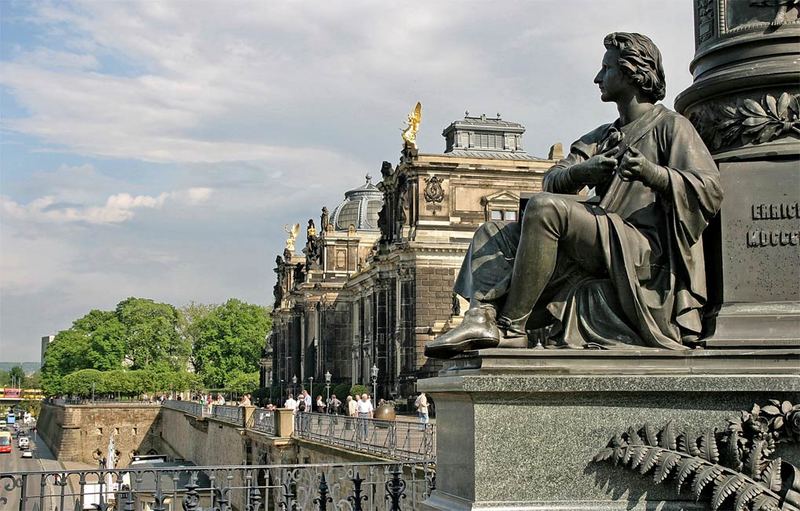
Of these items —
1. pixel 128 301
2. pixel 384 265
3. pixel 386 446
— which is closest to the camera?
pixel 386 446

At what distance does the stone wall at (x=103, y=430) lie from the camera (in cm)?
8944

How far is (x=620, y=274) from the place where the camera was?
5.75 m

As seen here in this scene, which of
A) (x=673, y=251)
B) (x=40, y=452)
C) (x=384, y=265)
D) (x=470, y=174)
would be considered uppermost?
(x=470, y=174)

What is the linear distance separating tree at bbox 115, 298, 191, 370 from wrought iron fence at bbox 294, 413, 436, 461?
3085 inches

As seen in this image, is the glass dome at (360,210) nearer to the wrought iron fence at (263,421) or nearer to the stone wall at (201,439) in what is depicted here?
the stone wall at (201,439)

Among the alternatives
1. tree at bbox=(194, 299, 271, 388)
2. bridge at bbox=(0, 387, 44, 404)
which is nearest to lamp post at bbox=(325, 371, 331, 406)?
tree at bbox=(194, 299, 271, 388)

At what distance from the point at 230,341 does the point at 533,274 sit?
10736cm

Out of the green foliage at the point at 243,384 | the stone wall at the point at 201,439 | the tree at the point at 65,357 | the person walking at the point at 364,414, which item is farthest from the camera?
the tree at the point at 65,357

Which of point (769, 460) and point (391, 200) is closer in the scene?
point (769, 460)

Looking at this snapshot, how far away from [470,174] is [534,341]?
47.0 m

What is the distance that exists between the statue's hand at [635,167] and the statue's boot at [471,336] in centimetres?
100

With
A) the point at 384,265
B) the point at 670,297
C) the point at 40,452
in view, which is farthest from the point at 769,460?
the point at 40,452

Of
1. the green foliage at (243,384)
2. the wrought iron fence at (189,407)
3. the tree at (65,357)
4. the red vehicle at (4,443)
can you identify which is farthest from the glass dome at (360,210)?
the tree at (65,357)

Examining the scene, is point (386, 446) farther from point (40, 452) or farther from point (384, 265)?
point (40, 452)
